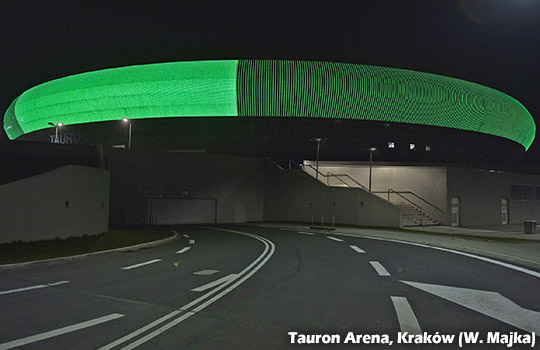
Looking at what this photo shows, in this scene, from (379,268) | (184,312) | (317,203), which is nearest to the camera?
(184,312)

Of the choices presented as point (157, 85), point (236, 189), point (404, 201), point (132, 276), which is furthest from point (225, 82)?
point (132, 276)

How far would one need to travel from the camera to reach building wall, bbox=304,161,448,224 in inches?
1163

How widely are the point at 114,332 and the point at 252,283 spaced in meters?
3.72

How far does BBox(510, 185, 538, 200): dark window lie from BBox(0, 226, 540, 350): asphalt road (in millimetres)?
27834

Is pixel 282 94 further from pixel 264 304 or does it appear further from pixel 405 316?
pixel 405 316

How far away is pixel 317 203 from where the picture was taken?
3266 centimetres

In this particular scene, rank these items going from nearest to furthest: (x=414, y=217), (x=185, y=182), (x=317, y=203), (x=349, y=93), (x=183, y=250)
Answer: (x=183, y=250) → (x=414, y=217) → (x=185, y=182) → (x=349, y=93) → (x=317, y=203)

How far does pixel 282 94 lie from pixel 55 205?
20736mm

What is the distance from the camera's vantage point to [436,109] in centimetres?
3466

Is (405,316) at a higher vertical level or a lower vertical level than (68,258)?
higher

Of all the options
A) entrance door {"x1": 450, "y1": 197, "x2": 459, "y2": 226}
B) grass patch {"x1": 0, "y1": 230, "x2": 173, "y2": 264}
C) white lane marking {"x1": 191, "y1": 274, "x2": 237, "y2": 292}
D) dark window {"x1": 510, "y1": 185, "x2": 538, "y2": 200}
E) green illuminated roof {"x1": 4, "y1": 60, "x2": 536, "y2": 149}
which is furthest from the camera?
dark window {"x1": 510, "y1": 185, "x2": 538, "y2": 200}

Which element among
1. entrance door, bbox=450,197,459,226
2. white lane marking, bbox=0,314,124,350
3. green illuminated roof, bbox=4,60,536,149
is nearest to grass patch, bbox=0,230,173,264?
white lane marking, bbox=0,314,124,350

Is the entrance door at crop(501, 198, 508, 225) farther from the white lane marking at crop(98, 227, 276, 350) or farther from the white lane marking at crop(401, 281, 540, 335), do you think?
the white lane marking at crop(98, 227, 276, 350)

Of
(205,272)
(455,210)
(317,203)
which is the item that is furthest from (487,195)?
(205,272)
